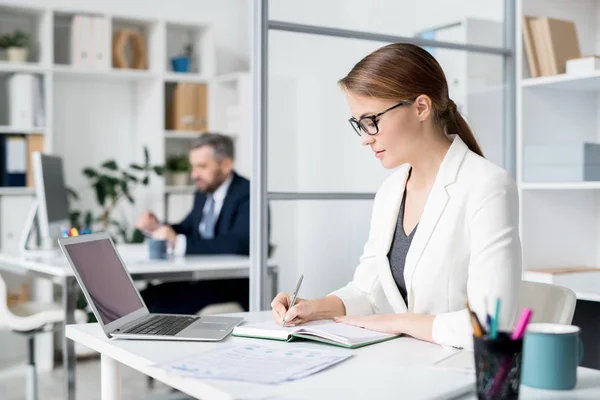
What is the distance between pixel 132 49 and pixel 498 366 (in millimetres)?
4587

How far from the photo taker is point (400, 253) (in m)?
1.92

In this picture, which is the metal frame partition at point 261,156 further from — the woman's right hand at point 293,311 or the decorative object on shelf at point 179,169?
the decorative object on shelf at point 179,169

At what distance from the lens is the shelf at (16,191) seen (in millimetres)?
4691

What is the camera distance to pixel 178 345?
1.54 metres

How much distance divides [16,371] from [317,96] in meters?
2.92

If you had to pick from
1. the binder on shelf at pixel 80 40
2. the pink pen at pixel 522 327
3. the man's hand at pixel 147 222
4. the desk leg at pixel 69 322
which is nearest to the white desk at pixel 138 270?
the desk leg at pixel 69 322

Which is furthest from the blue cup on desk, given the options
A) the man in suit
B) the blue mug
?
the blue mug

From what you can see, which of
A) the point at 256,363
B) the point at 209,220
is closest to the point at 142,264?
the point at 209,220

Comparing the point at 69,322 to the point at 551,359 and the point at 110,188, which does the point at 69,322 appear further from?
the point at 551,359

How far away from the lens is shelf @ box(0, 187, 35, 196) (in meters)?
4.69

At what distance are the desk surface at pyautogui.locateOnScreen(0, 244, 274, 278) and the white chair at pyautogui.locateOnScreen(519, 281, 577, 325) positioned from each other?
174 centimetres

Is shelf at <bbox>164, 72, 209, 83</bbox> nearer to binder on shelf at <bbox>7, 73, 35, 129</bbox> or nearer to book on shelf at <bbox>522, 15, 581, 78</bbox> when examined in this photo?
binder on shelf at <bbox>7, 73, 35, 129</bbox>

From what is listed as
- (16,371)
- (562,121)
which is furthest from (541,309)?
(16,371)

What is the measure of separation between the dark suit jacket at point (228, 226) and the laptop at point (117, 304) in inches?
71.0
